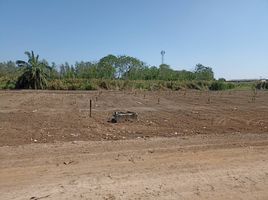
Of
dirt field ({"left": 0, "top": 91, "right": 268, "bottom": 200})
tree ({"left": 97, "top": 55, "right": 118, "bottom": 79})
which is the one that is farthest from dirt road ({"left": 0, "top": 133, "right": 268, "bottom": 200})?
tree ({"left": 97, "top": 55, "right": 118, "bottom": 79})

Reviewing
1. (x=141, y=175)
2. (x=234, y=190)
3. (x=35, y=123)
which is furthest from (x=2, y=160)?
(x=35, y=123)

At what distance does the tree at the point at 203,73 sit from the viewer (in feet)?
326

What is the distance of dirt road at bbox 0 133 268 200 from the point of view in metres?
5.83

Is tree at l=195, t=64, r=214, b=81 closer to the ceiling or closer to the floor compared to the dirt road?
closer to the ceiling

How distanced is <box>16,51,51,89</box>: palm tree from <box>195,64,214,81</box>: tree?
4697 cm

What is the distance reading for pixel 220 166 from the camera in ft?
24.4

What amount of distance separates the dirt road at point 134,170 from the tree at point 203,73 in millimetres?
88246

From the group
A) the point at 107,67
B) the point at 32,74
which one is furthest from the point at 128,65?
the point at 32,74

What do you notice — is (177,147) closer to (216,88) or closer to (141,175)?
(141,175)

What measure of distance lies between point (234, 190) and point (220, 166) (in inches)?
55.6

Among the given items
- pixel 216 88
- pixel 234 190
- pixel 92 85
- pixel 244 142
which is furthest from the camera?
pixel 216 88

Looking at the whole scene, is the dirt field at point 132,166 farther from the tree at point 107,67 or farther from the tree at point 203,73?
the tree at point 203,73

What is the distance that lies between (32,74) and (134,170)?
52.4m

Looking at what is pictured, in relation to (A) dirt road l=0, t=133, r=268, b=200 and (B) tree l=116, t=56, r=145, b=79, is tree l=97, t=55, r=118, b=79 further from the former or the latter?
(A) dirt road l=0, t=133, r=268, b=200
